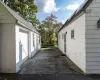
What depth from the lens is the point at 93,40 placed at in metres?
6.69

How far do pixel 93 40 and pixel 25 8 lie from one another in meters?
18.7

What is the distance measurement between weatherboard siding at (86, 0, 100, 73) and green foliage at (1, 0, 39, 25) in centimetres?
1744

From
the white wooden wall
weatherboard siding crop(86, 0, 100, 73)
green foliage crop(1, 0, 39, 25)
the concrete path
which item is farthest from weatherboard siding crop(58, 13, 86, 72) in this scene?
green foliage crop(1, 0, 39, 25)

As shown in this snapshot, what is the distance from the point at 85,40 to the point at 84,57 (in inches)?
→ 34.6

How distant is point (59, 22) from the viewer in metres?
33.3

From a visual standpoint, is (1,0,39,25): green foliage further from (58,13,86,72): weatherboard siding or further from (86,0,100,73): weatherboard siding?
(86,0,100,73): weatherboard siding

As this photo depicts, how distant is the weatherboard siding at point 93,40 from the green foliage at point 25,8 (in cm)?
1744

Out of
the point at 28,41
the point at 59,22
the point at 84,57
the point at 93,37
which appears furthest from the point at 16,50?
the point at 59,22

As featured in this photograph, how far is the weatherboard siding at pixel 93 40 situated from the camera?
21.9 feet

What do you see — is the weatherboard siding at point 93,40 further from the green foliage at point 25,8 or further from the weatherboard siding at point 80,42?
the green foliage at point 25,8

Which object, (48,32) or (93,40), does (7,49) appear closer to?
(93,40)

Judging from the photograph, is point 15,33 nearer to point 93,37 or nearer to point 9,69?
point 9,69

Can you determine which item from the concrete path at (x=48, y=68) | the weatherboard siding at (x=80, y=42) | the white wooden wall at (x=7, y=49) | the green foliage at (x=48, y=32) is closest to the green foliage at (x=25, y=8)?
the green foliage at (x=48, y=32)

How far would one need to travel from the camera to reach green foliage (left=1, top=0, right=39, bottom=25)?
71.2 ft
